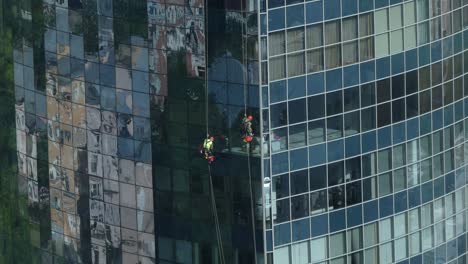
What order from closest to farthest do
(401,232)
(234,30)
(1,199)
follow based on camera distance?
(234,30) < (401,232) < (1,199)

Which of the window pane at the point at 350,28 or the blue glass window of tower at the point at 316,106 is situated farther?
the window pane at the point at 350,28

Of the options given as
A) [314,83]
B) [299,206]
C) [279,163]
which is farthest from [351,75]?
[299,206]

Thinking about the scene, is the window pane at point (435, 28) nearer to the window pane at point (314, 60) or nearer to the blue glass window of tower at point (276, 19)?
the window pane at point (314, 60)

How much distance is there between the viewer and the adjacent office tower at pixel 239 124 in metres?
74.8

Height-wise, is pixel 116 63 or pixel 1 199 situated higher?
pixel 116 63

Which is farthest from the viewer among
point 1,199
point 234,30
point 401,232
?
point 1,199

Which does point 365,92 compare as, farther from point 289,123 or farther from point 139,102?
point 139,102

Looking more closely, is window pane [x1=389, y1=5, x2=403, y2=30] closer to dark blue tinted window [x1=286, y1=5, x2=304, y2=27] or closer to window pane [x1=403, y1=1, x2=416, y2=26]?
window pane [x1=403, y1=1, x2=416, y2=26]

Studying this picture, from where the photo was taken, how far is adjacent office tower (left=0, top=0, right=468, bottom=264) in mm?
74812

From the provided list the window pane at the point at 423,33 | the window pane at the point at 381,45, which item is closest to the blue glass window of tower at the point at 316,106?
the window pane at the point at 381,45

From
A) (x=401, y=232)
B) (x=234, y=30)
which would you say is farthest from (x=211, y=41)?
(x=401, y=232)

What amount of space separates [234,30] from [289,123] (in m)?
4.57

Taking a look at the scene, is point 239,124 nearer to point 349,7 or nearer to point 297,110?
point 297,110

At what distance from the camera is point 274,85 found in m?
74.3
